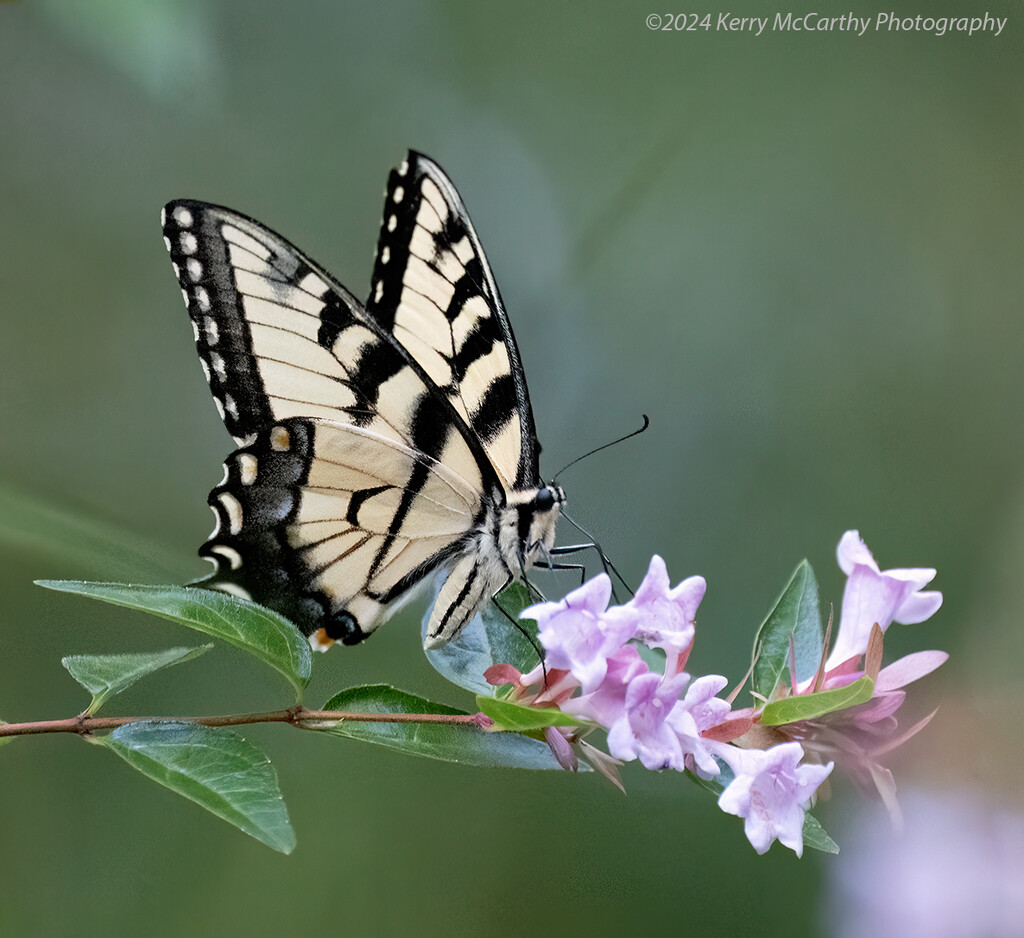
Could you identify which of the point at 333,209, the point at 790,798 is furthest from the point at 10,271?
the point at 790,798

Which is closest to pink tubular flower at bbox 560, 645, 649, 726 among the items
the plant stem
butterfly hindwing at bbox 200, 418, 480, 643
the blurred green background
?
the plant stem

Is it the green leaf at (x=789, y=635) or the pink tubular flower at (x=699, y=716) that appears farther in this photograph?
the green leaf at (x=789, y=635)

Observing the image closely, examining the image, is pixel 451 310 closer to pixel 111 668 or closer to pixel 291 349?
pixel 291 349

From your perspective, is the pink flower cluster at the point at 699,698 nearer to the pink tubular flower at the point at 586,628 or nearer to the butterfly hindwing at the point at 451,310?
the pink tubular flower at the point at 586,628

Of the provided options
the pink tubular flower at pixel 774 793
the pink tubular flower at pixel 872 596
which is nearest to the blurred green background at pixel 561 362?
the pink tubular flower at pixel 872 596

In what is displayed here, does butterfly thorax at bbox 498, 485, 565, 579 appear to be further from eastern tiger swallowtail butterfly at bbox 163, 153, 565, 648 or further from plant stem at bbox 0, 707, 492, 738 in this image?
plant stem at bbox 0, 707, 492, 738

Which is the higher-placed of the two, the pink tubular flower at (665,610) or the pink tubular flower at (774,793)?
the pink tubular flower at (665,610)

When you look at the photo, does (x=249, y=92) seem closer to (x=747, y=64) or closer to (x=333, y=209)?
(x=333, y=209)
